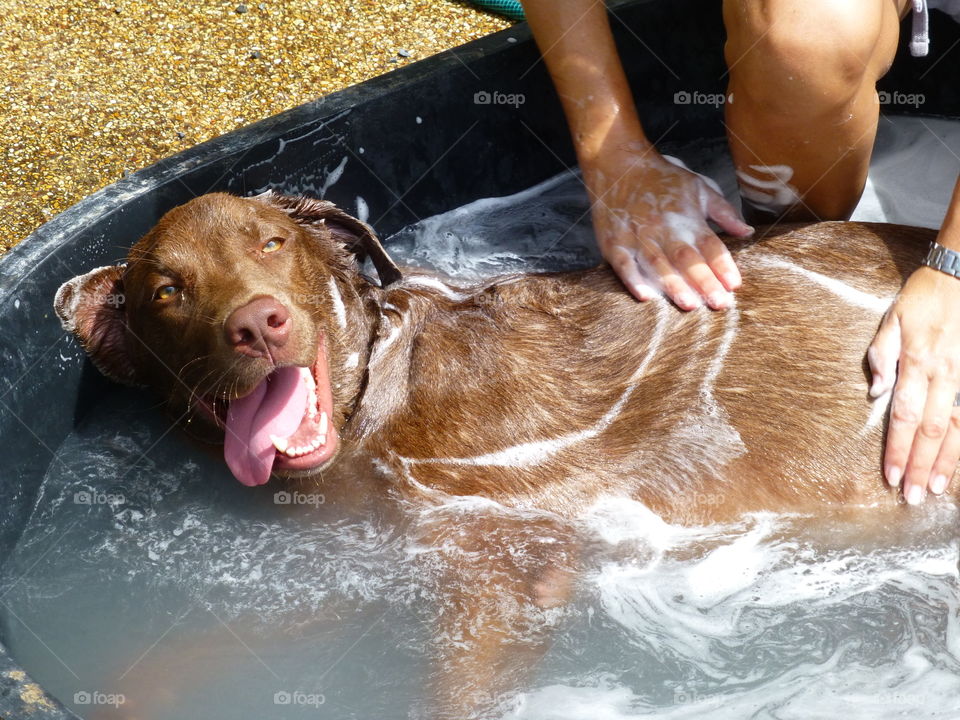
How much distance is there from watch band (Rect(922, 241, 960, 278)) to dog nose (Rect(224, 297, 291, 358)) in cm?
199

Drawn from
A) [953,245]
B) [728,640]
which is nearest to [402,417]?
[728,640]

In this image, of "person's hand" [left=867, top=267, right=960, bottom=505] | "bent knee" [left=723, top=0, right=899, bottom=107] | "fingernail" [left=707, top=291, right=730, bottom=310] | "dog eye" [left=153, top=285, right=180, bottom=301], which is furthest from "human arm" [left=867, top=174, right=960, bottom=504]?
"dog eye" [left=153, top=285, right=180, bottom=301]

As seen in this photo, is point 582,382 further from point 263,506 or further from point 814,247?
point 263,506

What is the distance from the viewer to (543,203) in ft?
16.8

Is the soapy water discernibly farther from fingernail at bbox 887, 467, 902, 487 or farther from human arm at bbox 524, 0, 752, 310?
human arm at bbox 524, 0, 752, 310

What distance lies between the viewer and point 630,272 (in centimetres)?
375

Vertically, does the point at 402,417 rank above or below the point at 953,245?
below

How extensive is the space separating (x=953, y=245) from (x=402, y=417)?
180cm

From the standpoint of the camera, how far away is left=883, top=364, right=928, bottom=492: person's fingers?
3248mm

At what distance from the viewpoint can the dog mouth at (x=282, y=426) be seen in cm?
351

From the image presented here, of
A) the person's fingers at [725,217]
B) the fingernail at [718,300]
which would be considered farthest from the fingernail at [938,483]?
the person's fingers at [725,217]

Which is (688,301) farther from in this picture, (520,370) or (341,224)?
(341,224)

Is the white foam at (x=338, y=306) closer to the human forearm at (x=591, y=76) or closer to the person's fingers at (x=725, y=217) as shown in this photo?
the human forearm at (x=591, y=76)

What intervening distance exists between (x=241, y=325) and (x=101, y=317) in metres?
0.83
